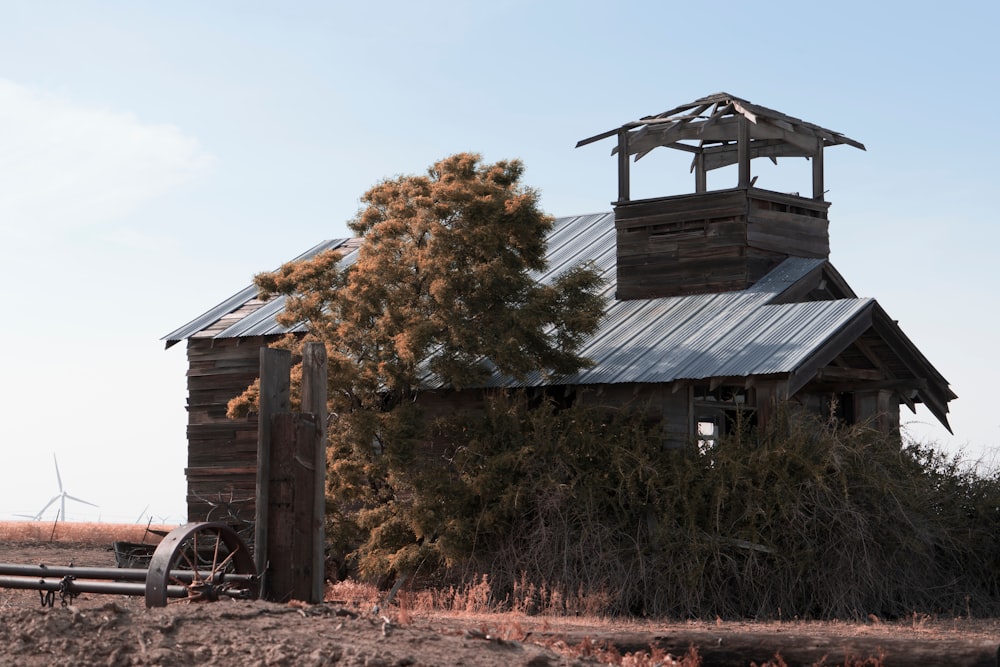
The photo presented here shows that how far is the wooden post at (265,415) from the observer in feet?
41.5

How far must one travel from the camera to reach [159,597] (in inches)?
456

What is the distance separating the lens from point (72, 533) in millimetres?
36531

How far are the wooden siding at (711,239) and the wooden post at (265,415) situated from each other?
12562 millimetres

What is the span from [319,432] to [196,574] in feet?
5.81

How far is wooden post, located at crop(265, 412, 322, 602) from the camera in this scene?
494 inches

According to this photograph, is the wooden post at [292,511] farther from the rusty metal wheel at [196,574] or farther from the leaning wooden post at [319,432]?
the rusty metal wheel at [196,574]

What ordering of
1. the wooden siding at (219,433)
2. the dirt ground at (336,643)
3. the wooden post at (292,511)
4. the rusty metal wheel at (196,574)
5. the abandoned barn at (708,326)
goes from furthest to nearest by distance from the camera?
the wooden siding at (219,433), the abandoned barn at (708,326), the wooden post at (292,511), the rusty metal wheel at (196,574), the dirt ground at (336,643)

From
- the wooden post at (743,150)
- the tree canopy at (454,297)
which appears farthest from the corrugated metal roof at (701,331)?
the wooden post at (743,150)

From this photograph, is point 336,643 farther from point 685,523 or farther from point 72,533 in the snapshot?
point 72,533

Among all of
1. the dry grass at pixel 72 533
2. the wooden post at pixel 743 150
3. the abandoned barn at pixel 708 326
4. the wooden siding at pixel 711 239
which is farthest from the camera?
the dry grass at pixel 72 533

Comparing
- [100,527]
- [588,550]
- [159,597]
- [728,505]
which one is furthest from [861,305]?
[100,527]

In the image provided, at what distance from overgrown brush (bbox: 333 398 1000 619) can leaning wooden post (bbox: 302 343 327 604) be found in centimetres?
635

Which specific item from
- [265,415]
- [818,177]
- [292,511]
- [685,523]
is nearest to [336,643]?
[292,511]

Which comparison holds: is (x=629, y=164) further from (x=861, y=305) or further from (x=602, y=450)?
(x=602, y=450)
